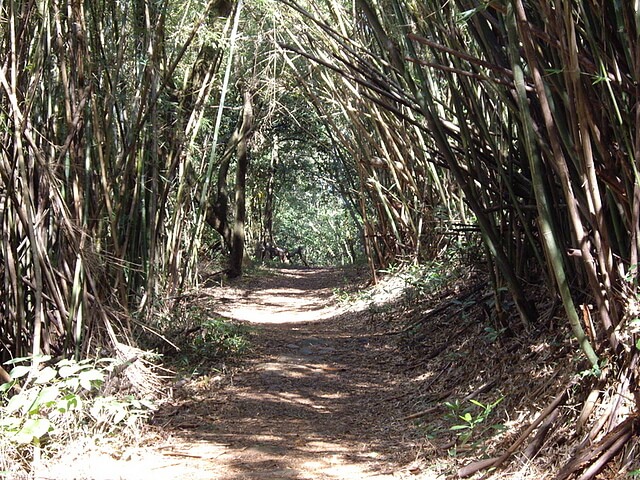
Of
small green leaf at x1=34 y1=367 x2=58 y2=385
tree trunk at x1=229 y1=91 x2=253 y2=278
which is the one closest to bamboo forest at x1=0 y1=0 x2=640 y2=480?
small green leaf at x1=34 y1=367 x2=58 y2=385

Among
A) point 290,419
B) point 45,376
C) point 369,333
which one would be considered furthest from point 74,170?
point 369,333

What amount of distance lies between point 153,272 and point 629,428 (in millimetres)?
3391

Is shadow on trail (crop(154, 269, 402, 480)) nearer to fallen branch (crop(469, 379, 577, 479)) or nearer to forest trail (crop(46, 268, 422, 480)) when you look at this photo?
forest trail (crop(46, 268, 422, 480))

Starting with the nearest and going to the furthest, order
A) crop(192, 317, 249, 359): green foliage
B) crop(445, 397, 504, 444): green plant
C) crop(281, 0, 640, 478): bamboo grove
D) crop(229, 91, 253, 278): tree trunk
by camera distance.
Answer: crop(281, 0, 640, 478): bamboo grove → crop(445, 397, 504, 444): green plant → crop(192, 317, 249, 359): green foliage → crop(229, 91, 253, 278): tree trunk

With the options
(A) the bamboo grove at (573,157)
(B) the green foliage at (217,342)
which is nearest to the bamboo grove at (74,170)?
(B) the green foliage at (217,342)

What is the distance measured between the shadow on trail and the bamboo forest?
0.02 meters

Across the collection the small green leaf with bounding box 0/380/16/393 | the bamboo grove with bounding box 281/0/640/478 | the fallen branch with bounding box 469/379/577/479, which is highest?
the bamboo grove with bounding box 281/0/640/478

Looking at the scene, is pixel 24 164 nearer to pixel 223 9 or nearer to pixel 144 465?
pixel 144 465

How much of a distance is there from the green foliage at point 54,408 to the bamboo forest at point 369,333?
0.04 ft

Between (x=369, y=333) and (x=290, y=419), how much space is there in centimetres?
262

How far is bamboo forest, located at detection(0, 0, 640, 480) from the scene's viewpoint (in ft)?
7.61

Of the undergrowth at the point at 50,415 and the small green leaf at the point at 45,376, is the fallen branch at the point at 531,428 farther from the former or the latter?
the small green leaf at the point at 45,376

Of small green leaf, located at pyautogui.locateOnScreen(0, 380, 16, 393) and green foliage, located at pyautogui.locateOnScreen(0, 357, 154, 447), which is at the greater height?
small green leaf, located at pyautogui.locateOnScreen(0, 380, 16, 393)

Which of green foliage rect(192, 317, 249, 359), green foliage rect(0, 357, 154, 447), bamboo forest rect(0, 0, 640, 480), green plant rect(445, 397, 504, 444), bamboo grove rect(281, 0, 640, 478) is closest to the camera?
bamboo grove rect(281, 0, 640, 478)
